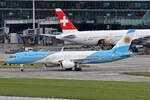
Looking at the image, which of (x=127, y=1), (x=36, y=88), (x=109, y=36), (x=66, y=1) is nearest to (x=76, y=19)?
(x=66, y=1)

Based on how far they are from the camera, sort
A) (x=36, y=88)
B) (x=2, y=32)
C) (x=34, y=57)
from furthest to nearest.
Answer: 1. (x=2, y=32)
2. (x=34, y=57)
3. (x=36, y=88)

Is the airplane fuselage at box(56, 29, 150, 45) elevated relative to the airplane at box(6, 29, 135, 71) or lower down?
elevated

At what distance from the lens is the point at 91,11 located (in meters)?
147

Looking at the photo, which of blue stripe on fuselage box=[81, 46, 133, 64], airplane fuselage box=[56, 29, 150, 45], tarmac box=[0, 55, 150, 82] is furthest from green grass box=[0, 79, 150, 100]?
airplane fuselage box=[56, 29, 150, 45]

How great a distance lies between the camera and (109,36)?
335 ft

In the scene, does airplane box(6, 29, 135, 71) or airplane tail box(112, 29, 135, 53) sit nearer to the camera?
airplane box(6, 29, 135, 71)

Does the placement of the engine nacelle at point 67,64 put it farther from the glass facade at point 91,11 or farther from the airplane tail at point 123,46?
the glass facade at point 91,11

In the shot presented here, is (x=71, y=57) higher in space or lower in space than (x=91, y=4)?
lower

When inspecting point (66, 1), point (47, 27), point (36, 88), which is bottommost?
point (36, 88)

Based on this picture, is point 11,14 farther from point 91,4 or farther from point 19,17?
point 91,4

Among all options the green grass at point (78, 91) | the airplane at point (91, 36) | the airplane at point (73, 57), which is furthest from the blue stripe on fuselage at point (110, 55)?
the airplane at point (91, 36)

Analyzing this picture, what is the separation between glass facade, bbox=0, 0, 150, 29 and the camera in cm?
14450

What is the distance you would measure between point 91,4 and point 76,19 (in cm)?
712

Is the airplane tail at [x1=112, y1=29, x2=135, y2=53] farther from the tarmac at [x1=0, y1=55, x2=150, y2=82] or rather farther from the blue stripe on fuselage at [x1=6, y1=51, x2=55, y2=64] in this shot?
the blue stripe on fuselage at [x1=6, y1=51, x2=55, y2=64]
